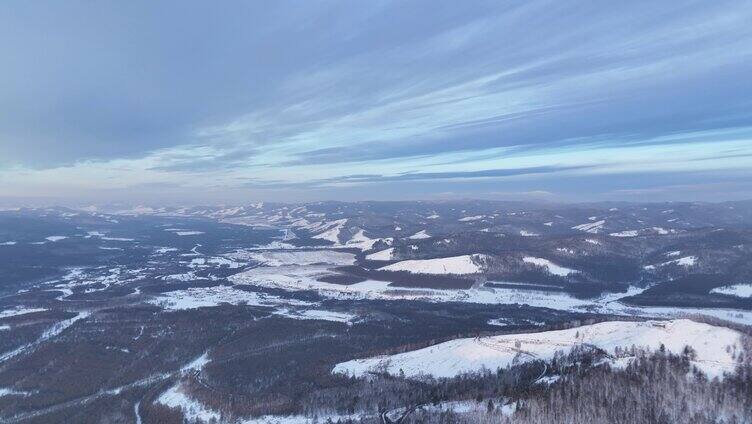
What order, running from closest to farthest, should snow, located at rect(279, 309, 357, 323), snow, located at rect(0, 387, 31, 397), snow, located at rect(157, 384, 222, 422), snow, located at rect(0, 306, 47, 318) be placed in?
1. snow, located at rect(157, 384, 222, 422)
2. snow, located at rect(0, 387, 31, 397)
3. snow, located at rect(279, 309, 357, 323)
4. snow, located at rect(0, 306, 47, 318)

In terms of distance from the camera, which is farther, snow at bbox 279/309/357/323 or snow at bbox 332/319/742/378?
snow at bbox 279/309/357/323

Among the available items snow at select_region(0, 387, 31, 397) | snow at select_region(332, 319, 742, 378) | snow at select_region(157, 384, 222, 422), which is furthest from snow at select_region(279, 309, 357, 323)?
snow at select_region(0, 387, 31, 397)

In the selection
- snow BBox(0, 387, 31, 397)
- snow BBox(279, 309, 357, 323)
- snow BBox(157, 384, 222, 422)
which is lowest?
snow BBox(279, 309, 357, 323)

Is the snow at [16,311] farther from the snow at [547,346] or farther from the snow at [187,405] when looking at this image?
the snow at [547,346]

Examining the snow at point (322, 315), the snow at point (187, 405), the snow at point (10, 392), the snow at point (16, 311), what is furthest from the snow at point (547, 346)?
the snow at point (16, 311)

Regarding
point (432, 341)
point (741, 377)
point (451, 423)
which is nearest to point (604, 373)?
point (741, 377)

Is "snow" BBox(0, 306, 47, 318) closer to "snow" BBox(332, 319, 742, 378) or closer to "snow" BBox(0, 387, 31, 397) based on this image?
"snow" BBox(0, 387, 31, 397)

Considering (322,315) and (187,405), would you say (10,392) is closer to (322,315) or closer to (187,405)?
(187,405)

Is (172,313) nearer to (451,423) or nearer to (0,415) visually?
(0,415)
